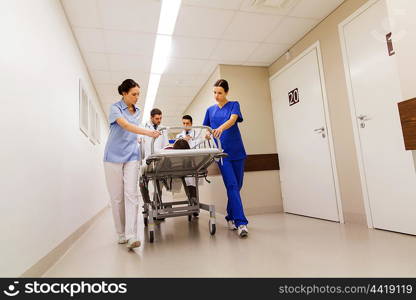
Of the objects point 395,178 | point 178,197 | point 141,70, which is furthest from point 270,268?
point 178,197

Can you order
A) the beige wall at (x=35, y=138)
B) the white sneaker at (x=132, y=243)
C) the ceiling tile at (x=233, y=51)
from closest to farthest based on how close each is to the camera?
the beige wall at (x=35, y=138) → the white sneaker at (x=132, y=243) → the ceiling tile at (x=233, y=51)

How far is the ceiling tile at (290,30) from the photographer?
3.71 metres

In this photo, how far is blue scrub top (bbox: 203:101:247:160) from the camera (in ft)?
10.2

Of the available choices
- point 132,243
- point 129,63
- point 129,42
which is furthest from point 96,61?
point 132,243

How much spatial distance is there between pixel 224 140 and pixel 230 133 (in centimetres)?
11

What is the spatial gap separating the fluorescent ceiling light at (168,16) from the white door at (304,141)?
2001 millimetres

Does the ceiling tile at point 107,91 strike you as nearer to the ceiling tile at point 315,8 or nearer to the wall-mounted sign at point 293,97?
the wall-mounted sign at point 293,97

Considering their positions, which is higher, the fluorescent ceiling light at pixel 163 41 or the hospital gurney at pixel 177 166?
the fluorescent ceiling light at pixel 163 41

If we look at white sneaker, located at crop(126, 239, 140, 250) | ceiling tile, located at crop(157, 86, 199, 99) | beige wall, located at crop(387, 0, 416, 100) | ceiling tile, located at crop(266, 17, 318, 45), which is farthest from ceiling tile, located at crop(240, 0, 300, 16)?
white sneaker, located at crop(126, 239, 140, 250)

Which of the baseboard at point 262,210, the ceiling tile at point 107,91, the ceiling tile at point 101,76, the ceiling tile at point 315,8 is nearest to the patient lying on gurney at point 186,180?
the baseboard at point 262,210

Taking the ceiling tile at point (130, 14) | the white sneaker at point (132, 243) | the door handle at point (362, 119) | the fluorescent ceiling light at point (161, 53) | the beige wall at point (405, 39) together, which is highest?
the ceiling tile at point (130, 14)

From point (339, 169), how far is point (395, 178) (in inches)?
31.3

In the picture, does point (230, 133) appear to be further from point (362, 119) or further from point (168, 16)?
point (168, 16)

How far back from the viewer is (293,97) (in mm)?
4324
